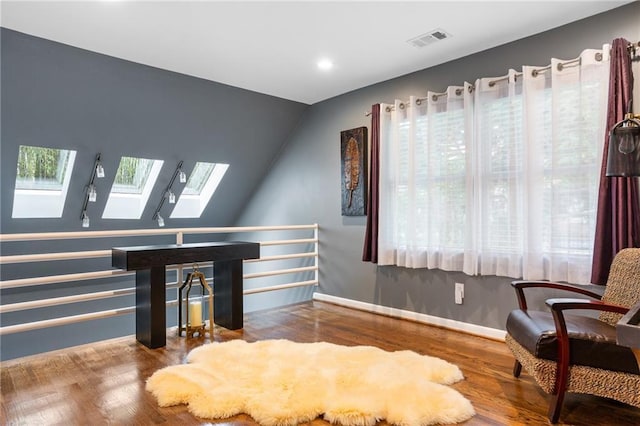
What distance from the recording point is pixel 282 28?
292 centimetres

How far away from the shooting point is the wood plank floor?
2.03 m

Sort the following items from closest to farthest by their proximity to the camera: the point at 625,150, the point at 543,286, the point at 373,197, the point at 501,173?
1. the point at 625,150
2. the point at 543,286
3. the point at 501,173
4. the point at 373,197

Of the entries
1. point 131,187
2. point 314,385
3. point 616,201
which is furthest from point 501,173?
point 131,187

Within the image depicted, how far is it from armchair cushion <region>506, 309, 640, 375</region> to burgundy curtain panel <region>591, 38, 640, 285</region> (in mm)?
597

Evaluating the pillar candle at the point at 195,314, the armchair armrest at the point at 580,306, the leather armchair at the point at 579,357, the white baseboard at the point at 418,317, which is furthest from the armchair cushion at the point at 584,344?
the pillar candle at the point at 195,314

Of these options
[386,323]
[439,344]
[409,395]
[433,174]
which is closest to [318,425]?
[409,395]

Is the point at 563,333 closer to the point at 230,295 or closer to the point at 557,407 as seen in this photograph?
the point at 557,407

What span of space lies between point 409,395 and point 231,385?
0.99 m

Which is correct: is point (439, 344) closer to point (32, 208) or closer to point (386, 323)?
point (386, 323)

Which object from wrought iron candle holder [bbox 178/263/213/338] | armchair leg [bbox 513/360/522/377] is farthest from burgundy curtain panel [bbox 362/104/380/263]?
armchair leg [bbox 513/360/522/377]

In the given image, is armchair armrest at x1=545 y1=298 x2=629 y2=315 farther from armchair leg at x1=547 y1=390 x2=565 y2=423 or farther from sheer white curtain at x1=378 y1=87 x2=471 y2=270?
sheer white curtain at x1=378 y1=87 x2=471 y2=270

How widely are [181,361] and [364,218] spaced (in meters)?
2.28

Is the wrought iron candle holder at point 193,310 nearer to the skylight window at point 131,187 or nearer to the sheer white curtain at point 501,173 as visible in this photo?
the sheer white curtain at point 501,173

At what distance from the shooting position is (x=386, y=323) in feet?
12.4
